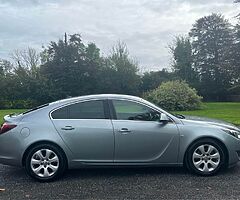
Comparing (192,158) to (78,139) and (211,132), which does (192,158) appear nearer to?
(211,132)

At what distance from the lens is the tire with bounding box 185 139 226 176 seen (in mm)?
5496

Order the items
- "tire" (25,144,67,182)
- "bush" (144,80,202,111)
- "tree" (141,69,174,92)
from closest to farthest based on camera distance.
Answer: "tire" (25,144,67,182)
"bush" (144,80,202,111)
"tree" (141,69,174,92)

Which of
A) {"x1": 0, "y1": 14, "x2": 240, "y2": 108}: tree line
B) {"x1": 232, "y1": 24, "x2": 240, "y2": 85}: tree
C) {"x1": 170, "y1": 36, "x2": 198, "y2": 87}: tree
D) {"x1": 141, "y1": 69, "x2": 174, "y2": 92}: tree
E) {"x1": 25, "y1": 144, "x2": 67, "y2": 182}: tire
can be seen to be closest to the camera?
{"x1": 25, "y1": 144, "x2": 67, "y2": 182}: tire

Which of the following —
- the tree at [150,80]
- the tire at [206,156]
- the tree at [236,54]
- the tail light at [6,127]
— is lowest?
the tire at [206,156]

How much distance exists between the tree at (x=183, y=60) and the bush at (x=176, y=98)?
18680mm

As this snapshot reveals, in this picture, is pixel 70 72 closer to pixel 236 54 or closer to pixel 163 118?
pixel 236 54

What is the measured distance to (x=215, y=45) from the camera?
46938mm

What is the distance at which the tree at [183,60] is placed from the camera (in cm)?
4631

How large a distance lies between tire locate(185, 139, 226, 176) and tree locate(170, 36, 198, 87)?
128ft

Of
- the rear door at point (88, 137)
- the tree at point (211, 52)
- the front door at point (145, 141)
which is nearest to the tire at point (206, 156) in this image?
the front door at point (145, 141)

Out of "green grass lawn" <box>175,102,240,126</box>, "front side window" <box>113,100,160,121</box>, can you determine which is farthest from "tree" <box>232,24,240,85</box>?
"front side window" <box>113,100,160,121</box>

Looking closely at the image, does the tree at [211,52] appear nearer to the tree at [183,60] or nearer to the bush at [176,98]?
the tree at [183,60]

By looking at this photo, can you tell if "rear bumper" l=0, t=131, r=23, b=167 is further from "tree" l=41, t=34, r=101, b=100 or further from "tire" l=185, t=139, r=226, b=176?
"tree" l=41, t=34, r=101, b=100

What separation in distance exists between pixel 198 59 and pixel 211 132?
1705 inches
